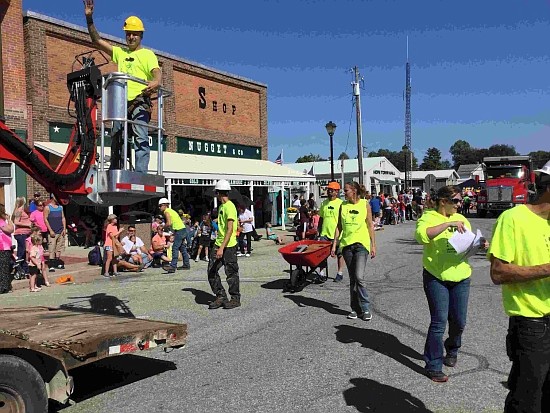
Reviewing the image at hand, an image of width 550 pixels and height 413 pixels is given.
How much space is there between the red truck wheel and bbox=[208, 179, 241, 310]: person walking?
14.5 ft

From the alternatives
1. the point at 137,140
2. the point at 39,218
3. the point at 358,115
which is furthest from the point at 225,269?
the point at 358,115

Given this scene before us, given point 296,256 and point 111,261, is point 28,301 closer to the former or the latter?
point 111,261

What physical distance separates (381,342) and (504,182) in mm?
27097

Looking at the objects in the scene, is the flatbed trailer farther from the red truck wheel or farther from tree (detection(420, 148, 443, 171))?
tree (detection(420, 148, 443, 171))

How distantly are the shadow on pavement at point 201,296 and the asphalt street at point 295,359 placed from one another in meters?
0.02

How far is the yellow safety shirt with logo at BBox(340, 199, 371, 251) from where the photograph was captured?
23.6 feet

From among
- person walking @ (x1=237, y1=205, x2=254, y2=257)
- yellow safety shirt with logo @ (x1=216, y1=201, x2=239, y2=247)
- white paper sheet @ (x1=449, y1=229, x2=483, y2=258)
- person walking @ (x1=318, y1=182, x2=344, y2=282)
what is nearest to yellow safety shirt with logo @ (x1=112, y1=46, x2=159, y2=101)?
yellow safety shirt with logo @ (x1=216, y1=201, x2=239, y2=247)

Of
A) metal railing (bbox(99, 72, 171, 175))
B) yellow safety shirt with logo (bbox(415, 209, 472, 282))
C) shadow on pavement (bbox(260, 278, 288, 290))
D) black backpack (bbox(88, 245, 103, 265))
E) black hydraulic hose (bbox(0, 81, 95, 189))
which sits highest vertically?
metal railing (bbox(99, 72, 171, 175))

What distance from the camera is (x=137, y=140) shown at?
517cm

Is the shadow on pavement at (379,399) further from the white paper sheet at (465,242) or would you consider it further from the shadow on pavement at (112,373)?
the shadow on pavement at (112,373)

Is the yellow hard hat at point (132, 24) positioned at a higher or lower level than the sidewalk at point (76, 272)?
higher

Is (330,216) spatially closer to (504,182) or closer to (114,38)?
(114,38)

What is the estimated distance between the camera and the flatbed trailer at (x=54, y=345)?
142 inches

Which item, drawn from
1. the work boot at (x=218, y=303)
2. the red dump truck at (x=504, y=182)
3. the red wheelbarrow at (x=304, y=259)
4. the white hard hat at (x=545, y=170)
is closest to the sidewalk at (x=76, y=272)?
the work boot at (x=218, y=303)
